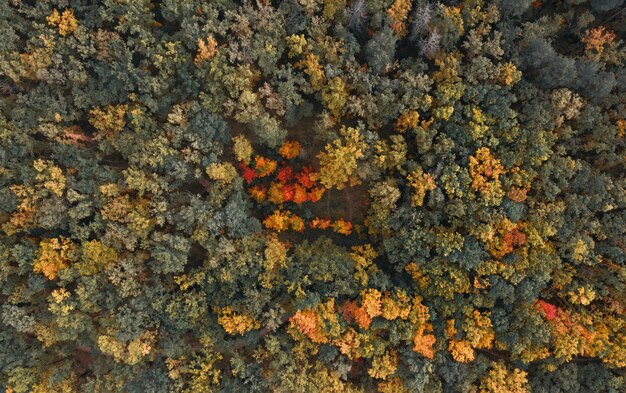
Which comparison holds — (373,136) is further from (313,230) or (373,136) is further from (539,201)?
(539,201)

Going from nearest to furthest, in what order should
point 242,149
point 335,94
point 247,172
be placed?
1. point 335,94
2. point 242,149
3. point 247,172

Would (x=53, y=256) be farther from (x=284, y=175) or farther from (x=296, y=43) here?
(x=296, y=43)

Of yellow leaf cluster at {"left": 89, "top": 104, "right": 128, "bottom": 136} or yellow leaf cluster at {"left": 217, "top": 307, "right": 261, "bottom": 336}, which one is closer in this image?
yellow leaf cluster at {"left": 89, "top": 104, "right": 128, "bottom": 136}

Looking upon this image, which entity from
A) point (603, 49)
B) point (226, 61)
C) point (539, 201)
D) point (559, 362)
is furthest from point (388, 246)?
point (603, 49)

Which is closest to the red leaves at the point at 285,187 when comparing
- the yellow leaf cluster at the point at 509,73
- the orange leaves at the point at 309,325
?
the orange leaves at the point at 309,325

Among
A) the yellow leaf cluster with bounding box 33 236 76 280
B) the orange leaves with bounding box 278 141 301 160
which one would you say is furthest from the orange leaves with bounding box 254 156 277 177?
the yellow leaf cluster with bounding box 33 236 76 280

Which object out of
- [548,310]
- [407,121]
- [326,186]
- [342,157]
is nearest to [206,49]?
[342,157]

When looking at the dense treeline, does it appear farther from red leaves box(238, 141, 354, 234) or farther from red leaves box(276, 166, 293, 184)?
red leaves box(276, 166, 293, 184)
